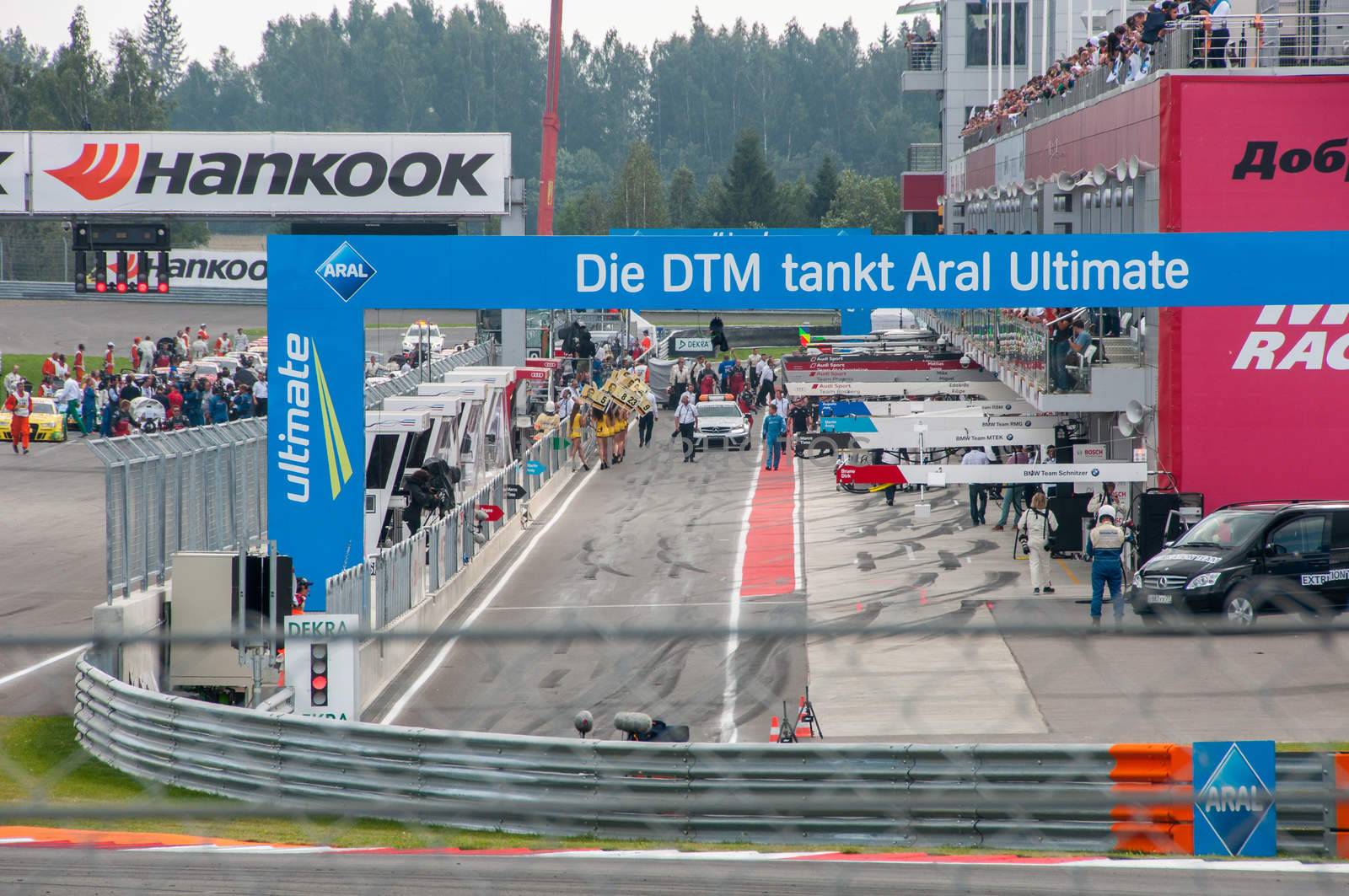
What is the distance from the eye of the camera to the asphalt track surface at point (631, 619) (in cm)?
454

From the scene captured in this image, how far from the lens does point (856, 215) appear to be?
326ft

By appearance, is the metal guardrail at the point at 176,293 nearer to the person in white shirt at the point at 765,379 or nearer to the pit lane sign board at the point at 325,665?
the person in white shirt at the point at 765,379

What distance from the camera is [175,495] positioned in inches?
609

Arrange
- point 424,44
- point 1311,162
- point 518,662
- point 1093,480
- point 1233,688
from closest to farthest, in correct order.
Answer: point 1233,688 → point 518,662 → point 1093,480 → point 1311,162 → point 424,44

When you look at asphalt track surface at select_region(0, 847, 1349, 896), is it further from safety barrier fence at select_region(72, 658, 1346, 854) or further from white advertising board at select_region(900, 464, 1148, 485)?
white advertising board at select_region(900, 464, 1148, 485)

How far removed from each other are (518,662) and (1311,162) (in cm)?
2058

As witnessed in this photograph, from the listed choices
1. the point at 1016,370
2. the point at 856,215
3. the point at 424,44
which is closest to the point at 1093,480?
the point at 1016,370

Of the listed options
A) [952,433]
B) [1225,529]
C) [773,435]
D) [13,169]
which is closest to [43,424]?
[13,169]

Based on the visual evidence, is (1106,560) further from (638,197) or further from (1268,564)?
(638,197)

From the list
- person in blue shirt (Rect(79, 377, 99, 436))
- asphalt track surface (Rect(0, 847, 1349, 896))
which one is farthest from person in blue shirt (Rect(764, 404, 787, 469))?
asphalt track surface (Rect(0, 847, 1349, 896))

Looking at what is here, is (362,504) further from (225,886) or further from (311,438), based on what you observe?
(225,886)

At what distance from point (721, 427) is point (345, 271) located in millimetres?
22380

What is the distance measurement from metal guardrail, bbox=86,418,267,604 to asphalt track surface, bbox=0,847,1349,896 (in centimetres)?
518

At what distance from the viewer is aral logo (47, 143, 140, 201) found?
3434cm
